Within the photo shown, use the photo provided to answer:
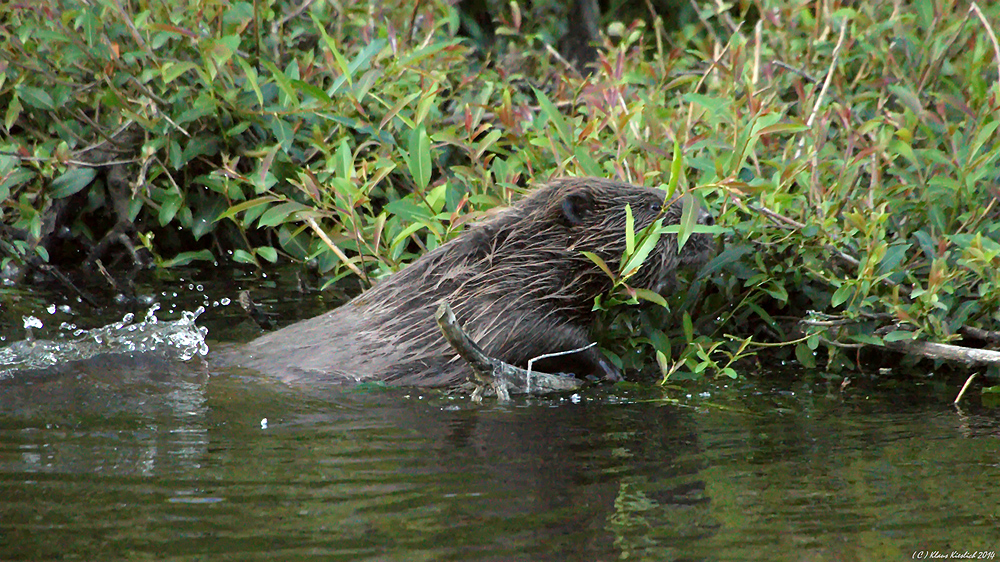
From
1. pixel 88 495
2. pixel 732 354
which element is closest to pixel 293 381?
pixel 88 495

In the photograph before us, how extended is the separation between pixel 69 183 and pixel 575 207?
268 centimetres

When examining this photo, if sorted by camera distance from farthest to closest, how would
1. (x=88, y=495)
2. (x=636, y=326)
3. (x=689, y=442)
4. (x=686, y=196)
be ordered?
(x=636, y=326)
(x=686, y=196)
(x=689, y=442)
(x=88, y=495)

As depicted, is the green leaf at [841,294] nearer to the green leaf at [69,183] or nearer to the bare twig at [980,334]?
the bare twig at [980,334]

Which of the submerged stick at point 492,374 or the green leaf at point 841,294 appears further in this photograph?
the green leaf at point 841,294

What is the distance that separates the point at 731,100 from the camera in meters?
4.23

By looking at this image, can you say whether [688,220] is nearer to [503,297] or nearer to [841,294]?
[841,294]

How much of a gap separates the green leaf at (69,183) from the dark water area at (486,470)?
161cm

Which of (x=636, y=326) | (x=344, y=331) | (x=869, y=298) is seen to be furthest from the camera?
(x=636, y=326)

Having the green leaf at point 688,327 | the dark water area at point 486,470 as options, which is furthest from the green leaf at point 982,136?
the green leaf at point 688,327

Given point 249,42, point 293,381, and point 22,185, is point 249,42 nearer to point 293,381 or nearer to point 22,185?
point 22,185

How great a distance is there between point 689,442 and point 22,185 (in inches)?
152

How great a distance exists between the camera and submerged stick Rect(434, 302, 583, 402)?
3451 mm

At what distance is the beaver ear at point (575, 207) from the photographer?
421 centimetres

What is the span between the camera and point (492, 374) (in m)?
3.70
